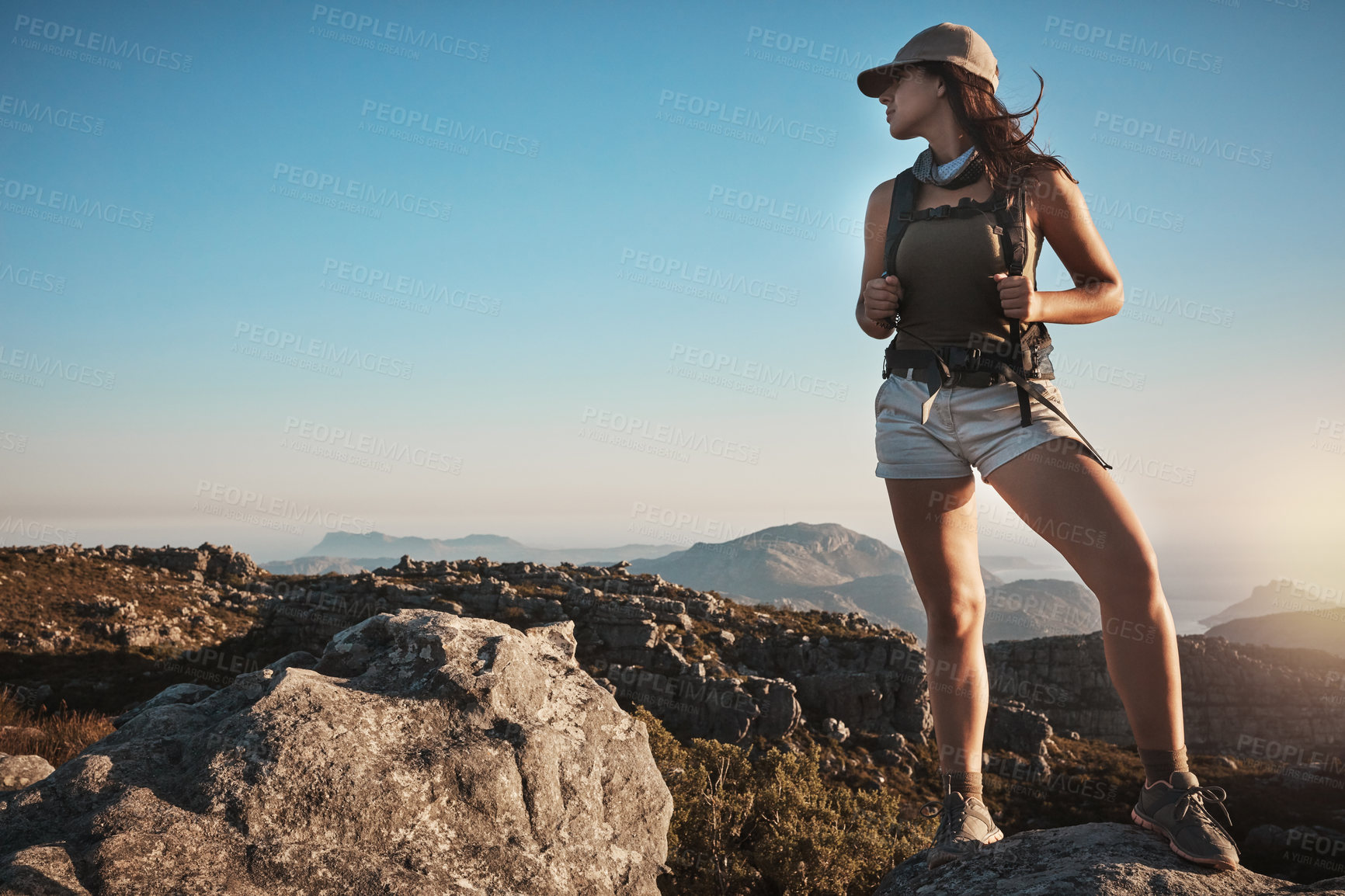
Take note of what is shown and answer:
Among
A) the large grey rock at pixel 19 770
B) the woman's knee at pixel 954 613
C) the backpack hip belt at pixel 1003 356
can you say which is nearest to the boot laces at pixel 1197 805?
the woman's knee at pixel 954 613

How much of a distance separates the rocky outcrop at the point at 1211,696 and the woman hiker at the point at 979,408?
238 ft

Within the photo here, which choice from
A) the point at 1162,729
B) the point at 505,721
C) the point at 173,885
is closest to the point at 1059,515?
the point at 1162,729

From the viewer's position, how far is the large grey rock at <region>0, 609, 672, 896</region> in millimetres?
2492

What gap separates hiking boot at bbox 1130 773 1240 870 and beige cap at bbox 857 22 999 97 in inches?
116

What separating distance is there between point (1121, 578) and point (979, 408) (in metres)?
0.82

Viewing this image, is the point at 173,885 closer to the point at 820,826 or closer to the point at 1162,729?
the point at 1162,729

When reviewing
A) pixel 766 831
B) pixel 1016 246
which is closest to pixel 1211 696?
pixel 766 831

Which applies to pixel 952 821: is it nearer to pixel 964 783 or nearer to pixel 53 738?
pixel 964 783

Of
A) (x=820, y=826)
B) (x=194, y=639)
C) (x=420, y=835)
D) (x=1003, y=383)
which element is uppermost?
(x=1003, y=383)

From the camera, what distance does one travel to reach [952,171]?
3.35m

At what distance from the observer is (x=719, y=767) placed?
9.38 metres

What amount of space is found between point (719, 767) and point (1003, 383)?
7.56 metres

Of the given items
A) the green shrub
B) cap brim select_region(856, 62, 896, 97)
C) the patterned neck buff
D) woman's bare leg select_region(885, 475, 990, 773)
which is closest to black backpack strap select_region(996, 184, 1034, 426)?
the patterned neck buff

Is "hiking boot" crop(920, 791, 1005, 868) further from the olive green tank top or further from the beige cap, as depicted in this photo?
the beige cap
